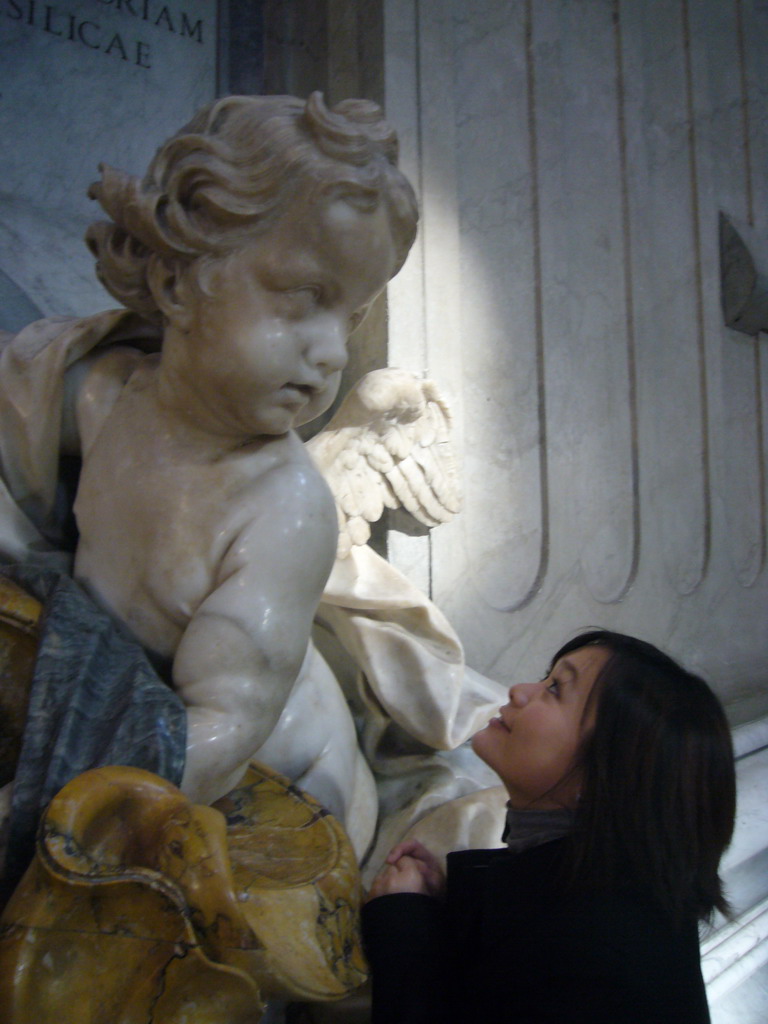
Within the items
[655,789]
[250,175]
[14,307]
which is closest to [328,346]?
[250,175]

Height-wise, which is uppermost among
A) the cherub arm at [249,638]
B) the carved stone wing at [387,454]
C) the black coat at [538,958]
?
the carved stone wing at [387,454]

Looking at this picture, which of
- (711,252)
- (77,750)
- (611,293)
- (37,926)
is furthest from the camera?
(711,252)

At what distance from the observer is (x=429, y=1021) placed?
0.90 meters

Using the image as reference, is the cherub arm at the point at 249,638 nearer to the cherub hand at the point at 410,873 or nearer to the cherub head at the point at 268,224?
the cherub head at the point at 268,224

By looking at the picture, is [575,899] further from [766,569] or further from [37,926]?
[766,569]

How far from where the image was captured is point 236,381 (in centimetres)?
88

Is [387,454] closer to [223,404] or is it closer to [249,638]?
[223,404]

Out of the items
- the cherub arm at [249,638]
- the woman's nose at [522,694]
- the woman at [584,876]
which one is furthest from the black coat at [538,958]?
the cherub arm at [249,638]

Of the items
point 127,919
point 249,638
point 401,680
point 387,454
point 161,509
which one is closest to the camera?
point 127,919

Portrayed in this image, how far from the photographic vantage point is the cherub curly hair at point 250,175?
2.76 feet

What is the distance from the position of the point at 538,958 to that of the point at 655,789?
22 centimetres

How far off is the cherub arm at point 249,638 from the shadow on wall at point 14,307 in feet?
2.53

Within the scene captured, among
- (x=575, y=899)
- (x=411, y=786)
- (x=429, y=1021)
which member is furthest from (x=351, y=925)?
(x=411, y=786)

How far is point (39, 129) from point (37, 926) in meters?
1.42
